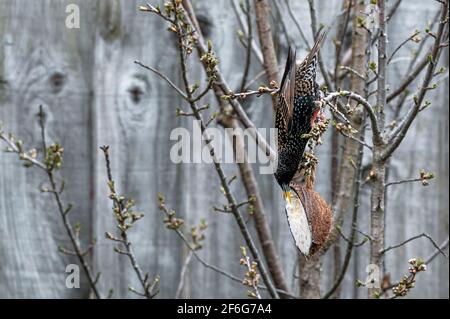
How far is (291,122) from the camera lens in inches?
49.7

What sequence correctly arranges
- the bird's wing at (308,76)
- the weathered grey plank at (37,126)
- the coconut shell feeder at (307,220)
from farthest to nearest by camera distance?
the weathered grey plank at (37,126) < the bird's wing at (308,76) < the coconut shell feeder at (307,220)

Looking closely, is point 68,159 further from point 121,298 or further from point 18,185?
point 121,298

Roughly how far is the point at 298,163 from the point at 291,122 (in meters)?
0.07

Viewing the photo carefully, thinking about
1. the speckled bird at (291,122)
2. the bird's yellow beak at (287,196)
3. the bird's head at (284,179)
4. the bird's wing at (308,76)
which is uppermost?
the bird's wing at (308,76)

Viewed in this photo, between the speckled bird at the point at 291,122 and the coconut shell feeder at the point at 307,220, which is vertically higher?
the speckled bird at the point at 291,122

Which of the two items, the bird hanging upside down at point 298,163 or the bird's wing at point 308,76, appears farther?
the bird's wing at point 308,76

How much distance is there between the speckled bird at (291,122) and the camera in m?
1.25

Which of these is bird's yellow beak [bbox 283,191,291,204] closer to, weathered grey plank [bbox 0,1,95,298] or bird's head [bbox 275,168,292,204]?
bird's head [bbox 275,168,292,204]

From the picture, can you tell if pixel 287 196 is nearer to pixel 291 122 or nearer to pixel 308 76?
pixel 291 122

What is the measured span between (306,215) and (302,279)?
87 centimetres

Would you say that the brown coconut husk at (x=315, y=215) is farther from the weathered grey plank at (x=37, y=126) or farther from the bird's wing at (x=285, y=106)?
the weathered grey plank at (x=37, y=126)

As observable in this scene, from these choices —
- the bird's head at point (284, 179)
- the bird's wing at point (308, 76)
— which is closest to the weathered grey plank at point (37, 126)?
the bird's wing at point (308, 76)

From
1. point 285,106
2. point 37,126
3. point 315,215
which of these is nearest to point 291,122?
point 285,106

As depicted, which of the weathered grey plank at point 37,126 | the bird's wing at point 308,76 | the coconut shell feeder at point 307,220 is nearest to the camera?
the coconut shell feeder at point 307,220
